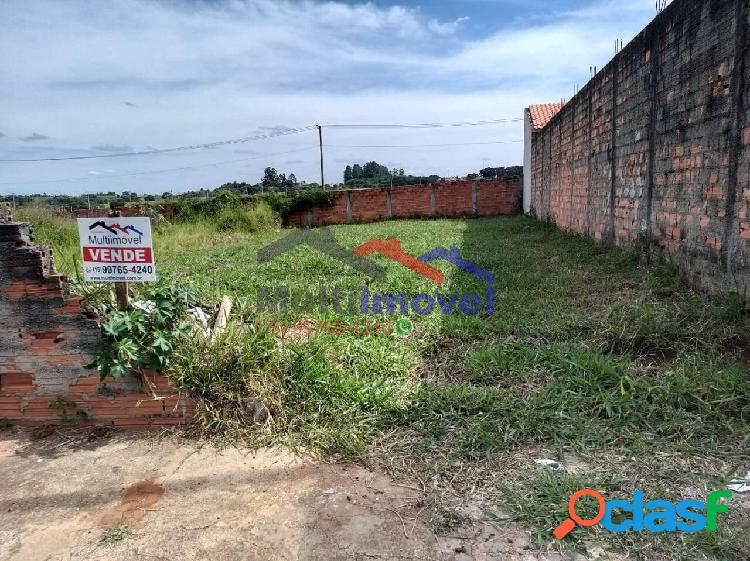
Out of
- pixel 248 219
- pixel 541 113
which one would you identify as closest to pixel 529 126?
pixel 541 113

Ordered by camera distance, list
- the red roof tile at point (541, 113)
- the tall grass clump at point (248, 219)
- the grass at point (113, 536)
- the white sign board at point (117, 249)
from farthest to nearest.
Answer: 1. the tall grass clump at point (248, 219)
2. the red roof tile at point (541, 113)
3. the white sign board at point (117, 249)
4. the grass at point (113, 536)

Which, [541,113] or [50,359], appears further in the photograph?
[541,113]

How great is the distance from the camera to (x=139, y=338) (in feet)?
9.25

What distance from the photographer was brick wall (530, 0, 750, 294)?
12.5 feet

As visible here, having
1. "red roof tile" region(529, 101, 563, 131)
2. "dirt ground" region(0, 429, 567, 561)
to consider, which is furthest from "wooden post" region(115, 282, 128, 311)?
"red roof tile" region(529, 101, 563, 131)

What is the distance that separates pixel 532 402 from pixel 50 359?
2.84 meters

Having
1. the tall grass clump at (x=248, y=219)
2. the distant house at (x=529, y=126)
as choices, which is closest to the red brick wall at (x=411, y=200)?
the distant house at (x=529, y=126)

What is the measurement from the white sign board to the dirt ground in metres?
0.98

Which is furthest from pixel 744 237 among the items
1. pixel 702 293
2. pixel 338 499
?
pixel 338 499

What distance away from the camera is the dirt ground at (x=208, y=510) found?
1.88 metres

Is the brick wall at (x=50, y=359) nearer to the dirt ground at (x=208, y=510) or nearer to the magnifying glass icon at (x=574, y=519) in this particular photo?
the dirt ground at (x=208, y=510)

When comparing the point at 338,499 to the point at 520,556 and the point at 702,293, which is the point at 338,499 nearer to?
the point at 520,556

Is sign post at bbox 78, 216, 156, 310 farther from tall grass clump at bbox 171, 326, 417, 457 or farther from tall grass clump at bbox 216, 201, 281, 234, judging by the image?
tall grass clump at bbox 216, 201, 281, 234

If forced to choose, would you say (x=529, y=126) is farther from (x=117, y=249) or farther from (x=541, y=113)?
(x=117, y=249)
